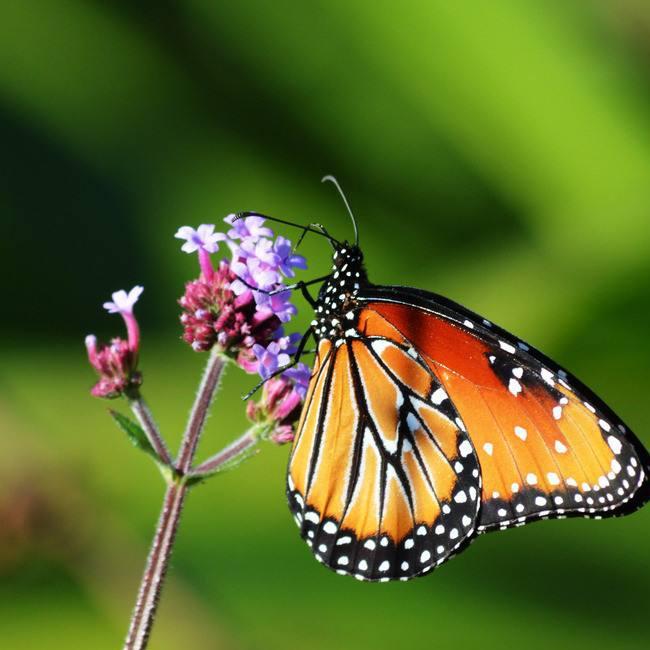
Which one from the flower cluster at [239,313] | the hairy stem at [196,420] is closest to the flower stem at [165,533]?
the hairy stem at [196,420]

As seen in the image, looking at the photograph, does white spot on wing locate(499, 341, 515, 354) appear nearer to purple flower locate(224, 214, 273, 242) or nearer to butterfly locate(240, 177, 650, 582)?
butterfly locate(240, 177, 650, 582)

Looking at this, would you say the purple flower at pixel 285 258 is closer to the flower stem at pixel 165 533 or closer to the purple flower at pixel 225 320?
the purple flower at pixel 225 320

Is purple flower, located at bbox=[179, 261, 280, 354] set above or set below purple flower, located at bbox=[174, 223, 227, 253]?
below

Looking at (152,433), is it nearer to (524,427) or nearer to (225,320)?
(225,320)

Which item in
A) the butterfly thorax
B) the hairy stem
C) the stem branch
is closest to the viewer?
the stem branch

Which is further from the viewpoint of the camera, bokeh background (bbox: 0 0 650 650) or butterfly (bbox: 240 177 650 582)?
bokeh background (bbox: 0 0 650 650)

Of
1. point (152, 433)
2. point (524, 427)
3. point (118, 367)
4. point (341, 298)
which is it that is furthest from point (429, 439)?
point (118, 367)

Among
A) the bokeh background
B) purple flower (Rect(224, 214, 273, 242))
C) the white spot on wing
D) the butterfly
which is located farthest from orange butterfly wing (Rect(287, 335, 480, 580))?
the bokeh background
